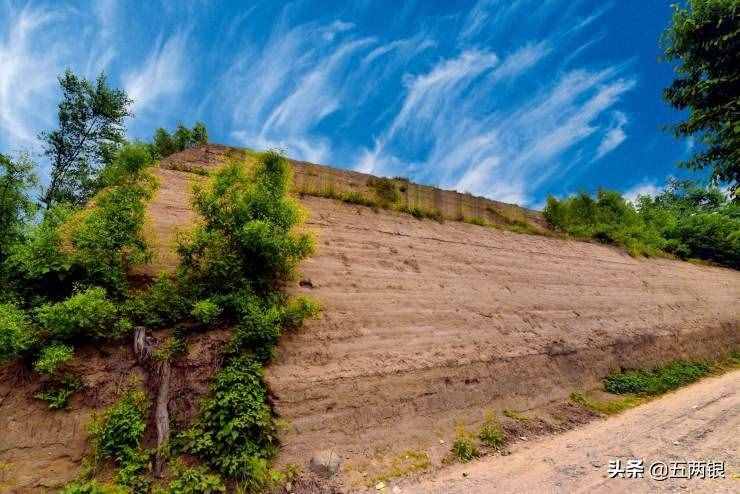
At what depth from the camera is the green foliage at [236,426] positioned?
3334 mm

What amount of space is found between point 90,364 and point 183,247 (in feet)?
4.84

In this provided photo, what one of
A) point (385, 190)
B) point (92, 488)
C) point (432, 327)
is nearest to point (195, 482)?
point (92, 488)

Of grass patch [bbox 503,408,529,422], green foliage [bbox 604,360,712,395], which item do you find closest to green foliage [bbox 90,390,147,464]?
grass patch [bbox 503,408,529,422]

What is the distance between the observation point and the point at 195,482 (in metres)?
3.14

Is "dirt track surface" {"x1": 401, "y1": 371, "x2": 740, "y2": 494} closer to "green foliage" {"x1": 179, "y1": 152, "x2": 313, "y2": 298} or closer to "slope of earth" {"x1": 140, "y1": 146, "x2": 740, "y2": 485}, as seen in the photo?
"slope of earth" {"x1": 140, "y1": 146, "x2": 740, "y2": 485}

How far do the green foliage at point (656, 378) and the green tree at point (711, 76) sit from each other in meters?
3.53

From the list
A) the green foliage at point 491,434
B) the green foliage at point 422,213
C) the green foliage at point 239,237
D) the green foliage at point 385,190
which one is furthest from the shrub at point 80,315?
the green foliage at point 422,213

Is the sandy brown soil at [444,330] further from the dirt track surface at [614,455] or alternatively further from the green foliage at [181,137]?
the green foliage at [181,137]

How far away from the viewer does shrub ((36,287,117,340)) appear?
3461 millimetres

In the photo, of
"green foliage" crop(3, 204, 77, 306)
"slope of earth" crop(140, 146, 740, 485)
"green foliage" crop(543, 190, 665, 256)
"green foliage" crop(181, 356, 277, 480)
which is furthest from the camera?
"green foliage" crop(543, 190, 665, 256)

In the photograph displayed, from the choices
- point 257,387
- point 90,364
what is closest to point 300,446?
point 257,387

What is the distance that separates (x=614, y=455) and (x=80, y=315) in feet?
18.7

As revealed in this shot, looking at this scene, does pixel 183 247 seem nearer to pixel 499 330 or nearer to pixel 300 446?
pixel 300 446

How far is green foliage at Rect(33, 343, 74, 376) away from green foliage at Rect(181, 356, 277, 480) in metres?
1.30
